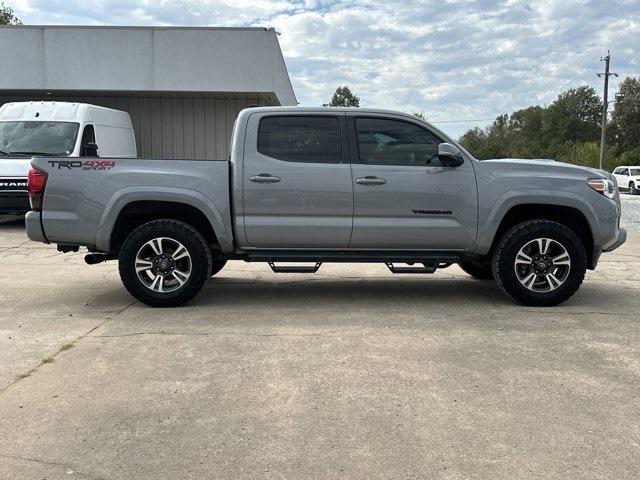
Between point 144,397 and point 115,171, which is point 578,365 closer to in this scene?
point 144,397

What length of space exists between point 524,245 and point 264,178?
8.75ft

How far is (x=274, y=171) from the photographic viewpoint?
18.7 feet

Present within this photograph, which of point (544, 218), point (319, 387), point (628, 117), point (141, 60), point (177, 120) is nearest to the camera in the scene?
point (319, 387)

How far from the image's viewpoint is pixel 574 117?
102m

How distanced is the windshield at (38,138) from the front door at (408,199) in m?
8.60

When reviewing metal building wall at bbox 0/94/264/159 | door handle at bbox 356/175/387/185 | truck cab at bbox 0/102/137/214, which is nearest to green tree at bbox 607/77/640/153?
metal building wall at bbox 0/94/264/159

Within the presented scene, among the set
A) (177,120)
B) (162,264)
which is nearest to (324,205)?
(162,264)

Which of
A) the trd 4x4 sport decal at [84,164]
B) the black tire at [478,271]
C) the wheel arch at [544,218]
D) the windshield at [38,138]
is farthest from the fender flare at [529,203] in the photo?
the windshield at [38,138]

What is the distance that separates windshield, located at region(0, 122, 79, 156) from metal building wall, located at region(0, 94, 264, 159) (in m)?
6.34

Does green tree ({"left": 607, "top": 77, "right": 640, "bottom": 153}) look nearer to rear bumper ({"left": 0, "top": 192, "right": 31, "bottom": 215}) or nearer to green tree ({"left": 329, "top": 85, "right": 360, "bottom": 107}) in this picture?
green tree ({"left": 329, "top": 85, "right": 360, "bottom": 107})

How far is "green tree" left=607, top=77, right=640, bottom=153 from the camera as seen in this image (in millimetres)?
64188

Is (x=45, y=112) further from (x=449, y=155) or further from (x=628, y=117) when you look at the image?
(x=628, y=117)

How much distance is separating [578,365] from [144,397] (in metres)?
3.00

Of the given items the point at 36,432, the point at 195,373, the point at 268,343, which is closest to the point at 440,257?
the point at 268,343
